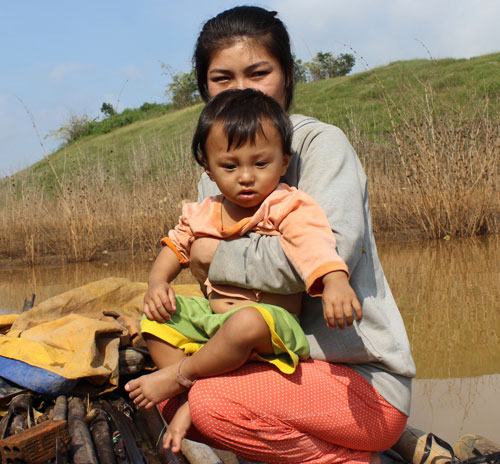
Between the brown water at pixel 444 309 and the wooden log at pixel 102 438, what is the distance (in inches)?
55.9

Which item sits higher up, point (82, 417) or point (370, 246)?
point (370, 246)

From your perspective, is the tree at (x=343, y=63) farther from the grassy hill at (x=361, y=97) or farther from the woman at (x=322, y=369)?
the woman at (x=322, y=369)

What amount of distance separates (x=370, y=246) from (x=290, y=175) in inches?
11.8

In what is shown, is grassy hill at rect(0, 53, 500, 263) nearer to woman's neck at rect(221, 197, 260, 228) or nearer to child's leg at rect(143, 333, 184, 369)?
woman's neck at rect(221, 197, 260, 228)

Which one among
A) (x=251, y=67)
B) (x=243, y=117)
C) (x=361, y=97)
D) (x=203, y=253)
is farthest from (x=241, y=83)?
(x=361, y=97)

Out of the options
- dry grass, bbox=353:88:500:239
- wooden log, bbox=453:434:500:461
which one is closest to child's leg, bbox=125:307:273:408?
wooden log, bbox=453:434:500:461

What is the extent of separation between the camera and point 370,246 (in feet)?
6.44

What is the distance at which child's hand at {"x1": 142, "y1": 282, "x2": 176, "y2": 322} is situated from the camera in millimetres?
1942

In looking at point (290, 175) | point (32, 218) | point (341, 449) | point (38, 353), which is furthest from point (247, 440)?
point (32, 218)

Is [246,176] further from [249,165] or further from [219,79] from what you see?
[219,79]

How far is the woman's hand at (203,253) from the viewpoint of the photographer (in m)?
1.99

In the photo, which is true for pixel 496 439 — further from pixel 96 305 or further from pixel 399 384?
pixel 96 305

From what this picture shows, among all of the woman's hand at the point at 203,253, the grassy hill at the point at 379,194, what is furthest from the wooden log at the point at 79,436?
the grassy hill at the point at 379,194

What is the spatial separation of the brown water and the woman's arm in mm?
1816
